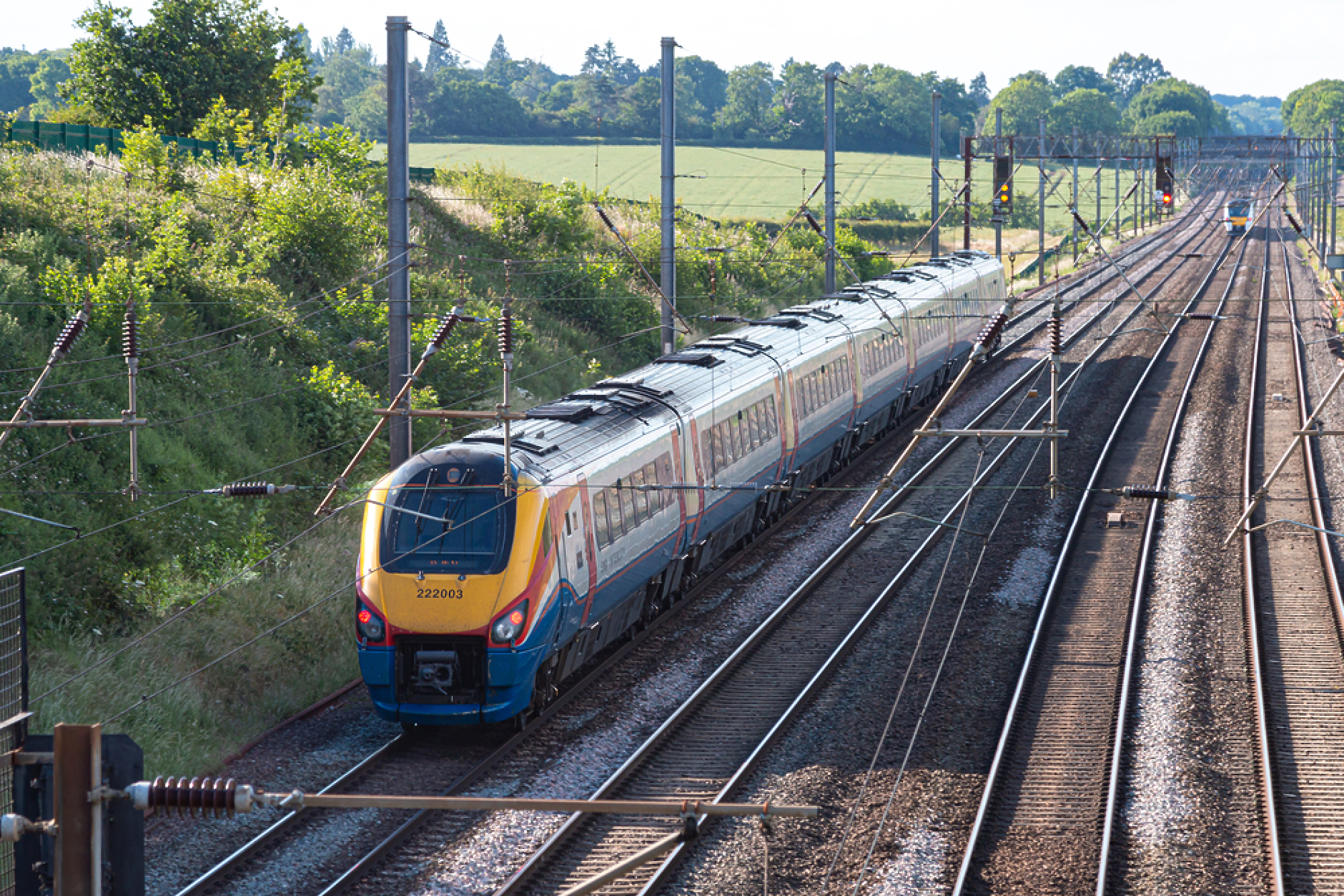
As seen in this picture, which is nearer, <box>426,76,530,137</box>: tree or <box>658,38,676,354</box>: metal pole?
<box>658,38,676,354</box>: metal pole

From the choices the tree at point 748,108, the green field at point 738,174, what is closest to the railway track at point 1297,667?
the green field at point 738,174

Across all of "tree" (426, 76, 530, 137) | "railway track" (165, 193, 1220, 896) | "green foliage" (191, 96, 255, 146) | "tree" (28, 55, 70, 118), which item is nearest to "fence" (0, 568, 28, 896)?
"railway track" (165, 193, 1220, 896)

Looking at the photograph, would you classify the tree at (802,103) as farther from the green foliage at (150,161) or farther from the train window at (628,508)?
the train window at (628,508)

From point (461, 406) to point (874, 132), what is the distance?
103 m

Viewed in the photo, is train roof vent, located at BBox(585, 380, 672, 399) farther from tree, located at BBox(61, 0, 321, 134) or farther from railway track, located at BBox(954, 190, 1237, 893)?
tree, located at BBox(61, 0, 321, 134)

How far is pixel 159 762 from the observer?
14.3m

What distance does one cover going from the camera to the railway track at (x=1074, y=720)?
1302 cm

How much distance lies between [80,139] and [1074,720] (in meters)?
30.0

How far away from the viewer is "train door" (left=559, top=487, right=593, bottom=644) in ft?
53.5

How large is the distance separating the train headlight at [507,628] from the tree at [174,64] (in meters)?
32.7

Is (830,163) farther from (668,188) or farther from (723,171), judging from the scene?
(723,171)

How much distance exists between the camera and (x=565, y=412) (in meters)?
18.8

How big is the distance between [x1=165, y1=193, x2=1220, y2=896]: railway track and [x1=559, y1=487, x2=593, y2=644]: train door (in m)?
1.20

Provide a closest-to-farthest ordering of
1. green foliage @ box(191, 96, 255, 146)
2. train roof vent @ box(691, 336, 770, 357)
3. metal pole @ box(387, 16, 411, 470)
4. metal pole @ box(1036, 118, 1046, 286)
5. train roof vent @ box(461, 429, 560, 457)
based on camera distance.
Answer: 1. train roof vent @ box(461, 429, 560, 457)
2. metal pole @ box(387, 16, 411, 470)
3. train roof vent @ box(691, 336, 770, 357)
4. green foliage @ box(191, 96, 255, 146)
5. metal pole @ box(1036, 118, 1046, 286)
